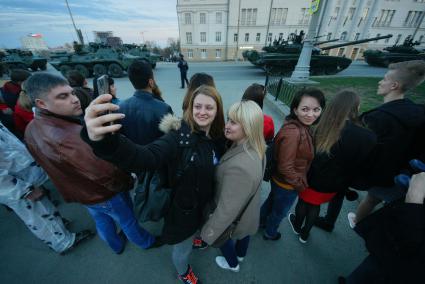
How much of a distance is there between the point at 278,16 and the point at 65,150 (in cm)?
3666

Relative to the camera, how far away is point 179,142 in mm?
1193

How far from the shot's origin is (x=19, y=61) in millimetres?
13445

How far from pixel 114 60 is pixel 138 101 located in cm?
1266

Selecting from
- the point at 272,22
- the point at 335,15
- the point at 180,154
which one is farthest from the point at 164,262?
the point at 335,15

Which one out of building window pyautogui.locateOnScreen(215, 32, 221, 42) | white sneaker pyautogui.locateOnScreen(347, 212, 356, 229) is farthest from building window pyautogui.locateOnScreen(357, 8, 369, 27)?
white sneaker pyautogui.locateOnScreen(347, 212, 356, 229)

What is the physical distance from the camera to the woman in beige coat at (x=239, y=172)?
1.27 meters

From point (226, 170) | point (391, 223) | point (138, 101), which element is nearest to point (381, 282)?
point (391, 223)

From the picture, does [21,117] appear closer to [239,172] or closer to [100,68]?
[239,172]

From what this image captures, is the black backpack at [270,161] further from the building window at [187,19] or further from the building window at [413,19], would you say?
the building window at [413,19]

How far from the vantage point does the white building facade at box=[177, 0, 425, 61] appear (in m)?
27.6

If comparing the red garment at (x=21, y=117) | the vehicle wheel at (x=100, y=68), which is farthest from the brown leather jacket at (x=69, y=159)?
the vehicle wheel at (x=100, y=68)

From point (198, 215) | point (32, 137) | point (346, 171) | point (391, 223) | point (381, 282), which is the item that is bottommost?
point (381, 282)

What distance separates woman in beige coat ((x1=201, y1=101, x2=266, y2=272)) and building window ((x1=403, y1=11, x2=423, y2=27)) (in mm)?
49464

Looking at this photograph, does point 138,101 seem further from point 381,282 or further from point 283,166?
point 381,282
